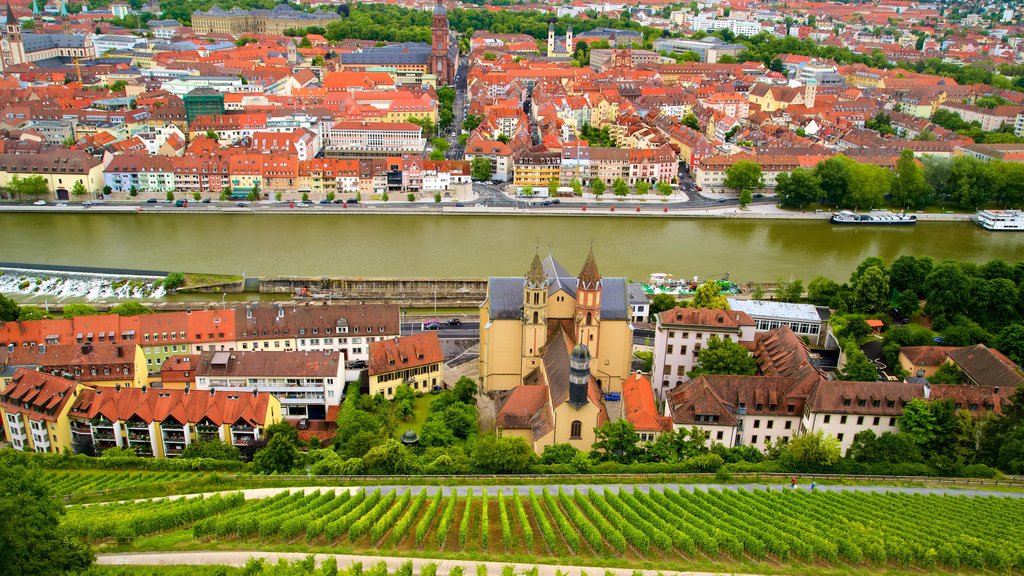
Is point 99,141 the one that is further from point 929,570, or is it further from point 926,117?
point 926,117

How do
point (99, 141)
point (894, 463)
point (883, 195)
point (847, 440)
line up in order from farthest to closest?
point (99, 141) → point (883, 195) → point (847, 440) → point (894, 463)

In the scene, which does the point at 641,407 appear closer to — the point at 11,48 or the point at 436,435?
the point at 436,435

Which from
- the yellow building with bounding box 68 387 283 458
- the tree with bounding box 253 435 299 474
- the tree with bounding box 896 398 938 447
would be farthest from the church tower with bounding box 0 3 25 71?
the tree with bounding box 896 398 938 447

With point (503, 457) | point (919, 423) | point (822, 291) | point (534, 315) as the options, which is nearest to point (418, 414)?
point (534, 315)

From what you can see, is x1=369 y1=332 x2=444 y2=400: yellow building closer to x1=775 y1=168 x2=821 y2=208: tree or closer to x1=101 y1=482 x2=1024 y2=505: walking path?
x1=101 y1=482 x2=1024 y2=505: walking path

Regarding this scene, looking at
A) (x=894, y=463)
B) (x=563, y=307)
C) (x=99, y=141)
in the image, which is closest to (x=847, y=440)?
(x=894, y=463)

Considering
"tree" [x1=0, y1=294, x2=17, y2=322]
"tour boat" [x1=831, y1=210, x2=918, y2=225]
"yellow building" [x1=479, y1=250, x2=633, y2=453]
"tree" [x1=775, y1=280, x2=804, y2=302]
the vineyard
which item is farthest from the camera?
"tour boat" [x1=831, y1=210, x2=918, y2=225]
